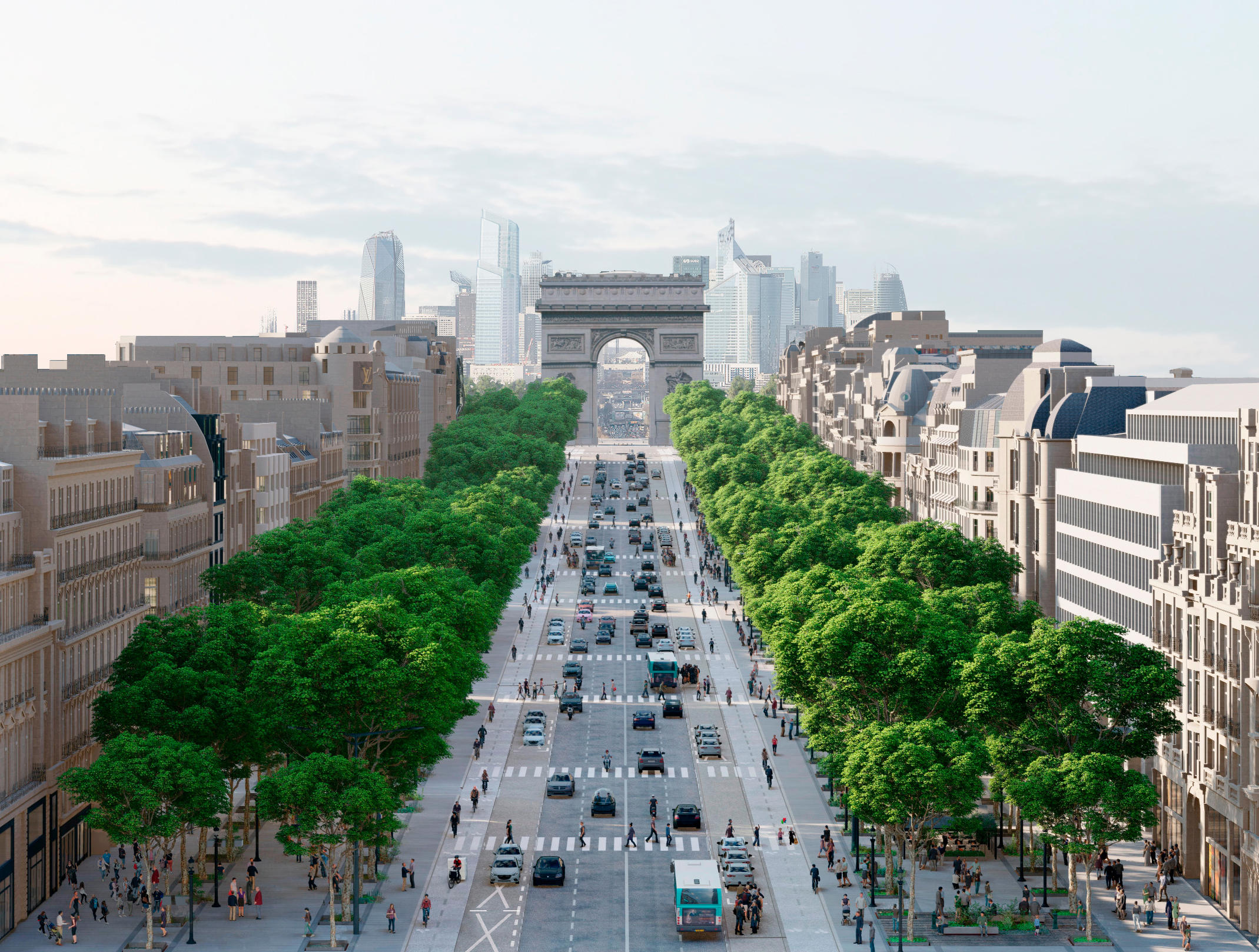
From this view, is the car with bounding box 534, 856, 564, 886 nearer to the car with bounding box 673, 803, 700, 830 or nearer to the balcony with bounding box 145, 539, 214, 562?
the car with bounding box 673, 803, 700, 830

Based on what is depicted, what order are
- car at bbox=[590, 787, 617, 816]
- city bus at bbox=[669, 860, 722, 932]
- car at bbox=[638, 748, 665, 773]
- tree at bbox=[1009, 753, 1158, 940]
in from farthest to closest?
car at bbox=[638, 748, 665, 773]
car at bbox=[590, 787, 617, 816]
tree at bbox=[1009, 753, 1158, 940]
city bus at bbox=[669, 860, 722, 932]

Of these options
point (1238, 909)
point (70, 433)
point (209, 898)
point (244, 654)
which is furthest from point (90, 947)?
point (1238, 909)

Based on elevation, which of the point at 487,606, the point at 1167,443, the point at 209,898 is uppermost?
the point at 1167,443

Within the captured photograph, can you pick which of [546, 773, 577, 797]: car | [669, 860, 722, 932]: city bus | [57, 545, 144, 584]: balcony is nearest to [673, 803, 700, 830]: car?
[546, 773, 577, 797]: car

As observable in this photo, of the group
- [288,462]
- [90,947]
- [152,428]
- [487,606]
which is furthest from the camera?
[288,462]

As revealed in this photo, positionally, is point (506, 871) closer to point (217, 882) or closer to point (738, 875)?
point (738, 875)

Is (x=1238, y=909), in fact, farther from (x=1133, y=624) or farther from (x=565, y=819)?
(x=565, y=819)
